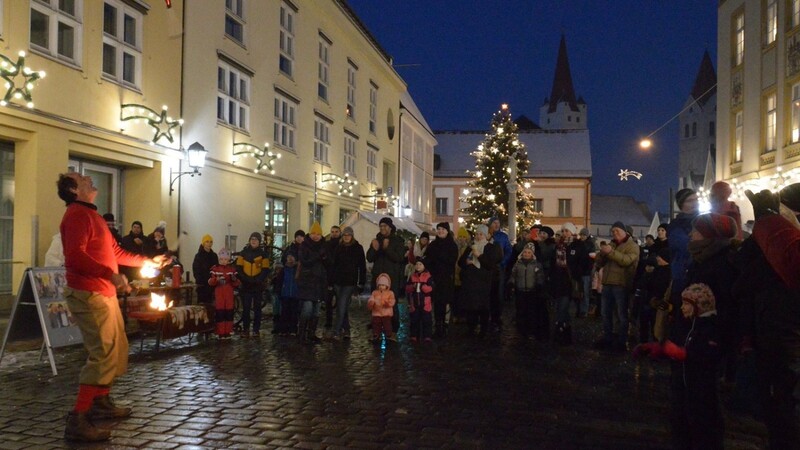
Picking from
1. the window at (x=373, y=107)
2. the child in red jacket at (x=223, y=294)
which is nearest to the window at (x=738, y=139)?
the window at (x=373, y=107)

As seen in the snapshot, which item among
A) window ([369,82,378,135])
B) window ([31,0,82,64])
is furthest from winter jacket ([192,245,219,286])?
window ([369,82,378,135])

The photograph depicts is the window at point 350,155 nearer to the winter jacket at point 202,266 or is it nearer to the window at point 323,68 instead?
the window at point 323,68

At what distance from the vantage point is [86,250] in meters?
5.88

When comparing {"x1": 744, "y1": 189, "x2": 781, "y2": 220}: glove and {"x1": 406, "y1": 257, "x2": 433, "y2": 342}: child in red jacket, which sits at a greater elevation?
{"x1": 744, "y1": 189, "x2": 781, "y2": 220}: glove

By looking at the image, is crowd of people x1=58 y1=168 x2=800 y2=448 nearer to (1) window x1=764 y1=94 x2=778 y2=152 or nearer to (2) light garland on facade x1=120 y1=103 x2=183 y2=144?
(2) light garland on facade x1=120 y1=103 x2=183 y2=144

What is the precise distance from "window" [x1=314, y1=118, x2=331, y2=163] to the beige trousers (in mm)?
20841

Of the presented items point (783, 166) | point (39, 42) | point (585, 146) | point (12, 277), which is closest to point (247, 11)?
point (39, 42)

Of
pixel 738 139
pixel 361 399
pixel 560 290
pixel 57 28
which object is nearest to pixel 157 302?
pixel 361 399

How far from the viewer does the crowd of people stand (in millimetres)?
4863

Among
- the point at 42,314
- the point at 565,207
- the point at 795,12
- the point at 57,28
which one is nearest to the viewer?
the point at 42,314

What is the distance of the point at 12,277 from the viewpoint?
41.0 ft

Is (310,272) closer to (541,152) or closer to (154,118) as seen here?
(154,118)

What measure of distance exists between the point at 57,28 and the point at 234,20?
7.60 m

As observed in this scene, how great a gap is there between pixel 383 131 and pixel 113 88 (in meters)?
23.9
